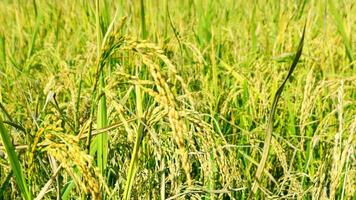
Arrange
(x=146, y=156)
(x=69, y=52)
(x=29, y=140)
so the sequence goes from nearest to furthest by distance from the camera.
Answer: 1. (x=29, y=140)
2. (x=146, y=156)
3. (x=69, y=52)

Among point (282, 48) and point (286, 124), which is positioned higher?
point (282, 48)

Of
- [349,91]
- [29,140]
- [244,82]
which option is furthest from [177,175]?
[349,91]

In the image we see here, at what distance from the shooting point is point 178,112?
0.79 m

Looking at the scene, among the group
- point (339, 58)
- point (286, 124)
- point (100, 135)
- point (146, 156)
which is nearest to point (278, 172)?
point (286, 124)

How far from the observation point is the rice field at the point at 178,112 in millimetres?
910

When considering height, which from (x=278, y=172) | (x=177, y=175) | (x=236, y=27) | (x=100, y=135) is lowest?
(x=278, y=172)

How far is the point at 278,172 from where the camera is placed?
5.24 feet

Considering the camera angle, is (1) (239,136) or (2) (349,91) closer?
(1) (239,136)

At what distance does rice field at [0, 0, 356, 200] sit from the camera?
910mm

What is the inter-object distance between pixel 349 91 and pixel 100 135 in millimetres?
1029

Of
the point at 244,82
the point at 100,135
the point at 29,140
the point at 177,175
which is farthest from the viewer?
the point at 244,82

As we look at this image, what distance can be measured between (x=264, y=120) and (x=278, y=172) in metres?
0.17

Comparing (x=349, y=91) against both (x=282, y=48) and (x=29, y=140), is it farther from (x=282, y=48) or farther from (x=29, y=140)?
(x=29, y=140)

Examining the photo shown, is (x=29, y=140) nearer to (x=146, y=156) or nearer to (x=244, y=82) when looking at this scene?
(x=146, y=156)
